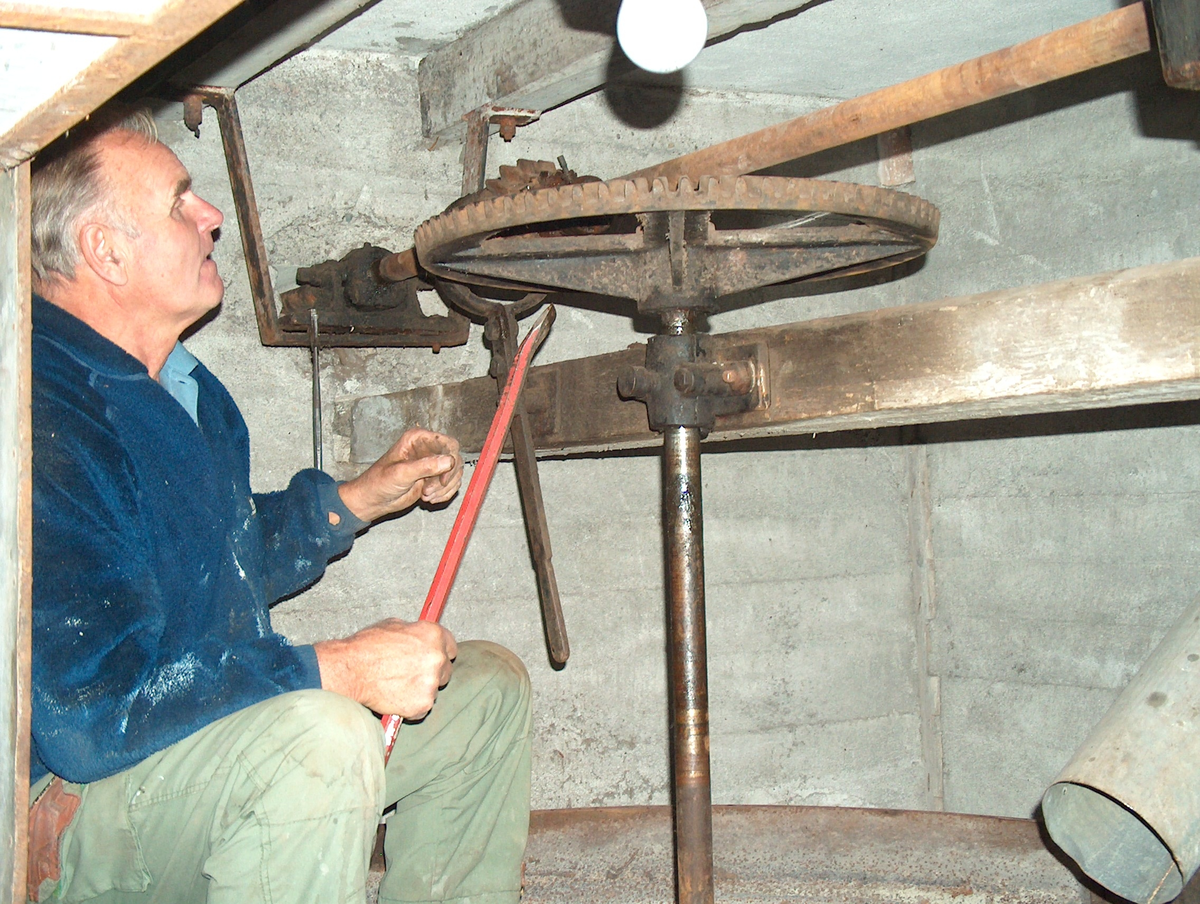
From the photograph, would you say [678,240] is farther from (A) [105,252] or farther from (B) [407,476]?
(A) [105,252]

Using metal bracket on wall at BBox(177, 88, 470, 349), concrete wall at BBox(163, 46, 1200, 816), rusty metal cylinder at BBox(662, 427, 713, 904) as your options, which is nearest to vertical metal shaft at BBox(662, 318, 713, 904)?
rusty metal cylinder at BBox(662, 427, 713, 904)

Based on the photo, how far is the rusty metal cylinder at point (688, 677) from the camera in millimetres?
1309

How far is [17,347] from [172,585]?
0.50 metres

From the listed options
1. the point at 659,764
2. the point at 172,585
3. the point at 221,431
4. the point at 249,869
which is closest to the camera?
the point at 249,869

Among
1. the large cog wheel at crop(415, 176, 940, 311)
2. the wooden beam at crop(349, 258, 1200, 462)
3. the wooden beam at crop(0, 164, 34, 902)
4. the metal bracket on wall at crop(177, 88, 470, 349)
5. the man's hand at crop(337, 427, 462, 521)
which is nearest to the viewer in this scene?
the wooden beam at crop(0, 164, 34, 902)

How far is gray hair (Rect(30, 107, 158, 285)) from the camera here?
1423 millimetres

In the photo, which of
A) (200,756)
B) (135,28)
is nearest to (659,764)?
(200,756)

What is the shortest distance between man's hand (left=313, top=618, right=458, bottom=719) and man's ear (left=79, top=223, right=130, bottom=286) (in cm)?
58

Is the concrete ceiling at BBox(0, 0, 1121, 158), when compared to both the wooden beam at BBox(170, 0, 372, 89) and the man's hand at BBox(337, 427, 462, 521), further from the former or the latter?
the man's hand at BBox(337, 427, 462, 521)

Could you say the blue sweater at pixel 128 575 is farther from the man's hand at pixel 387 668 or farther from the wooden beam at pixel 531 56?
the wooden beam at pixel 531 56

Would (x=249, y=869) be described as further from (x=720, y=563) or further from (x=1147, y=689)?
(x=720, y=563)

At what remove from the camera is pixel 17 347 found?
3.07 ft

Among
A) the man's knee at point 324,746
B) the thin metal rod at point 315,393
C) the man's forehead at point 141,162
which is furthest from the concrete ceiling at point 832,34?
the man's knee at point 324,746

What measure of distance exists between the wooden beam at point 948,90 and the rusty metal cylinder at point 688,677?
39 cm
